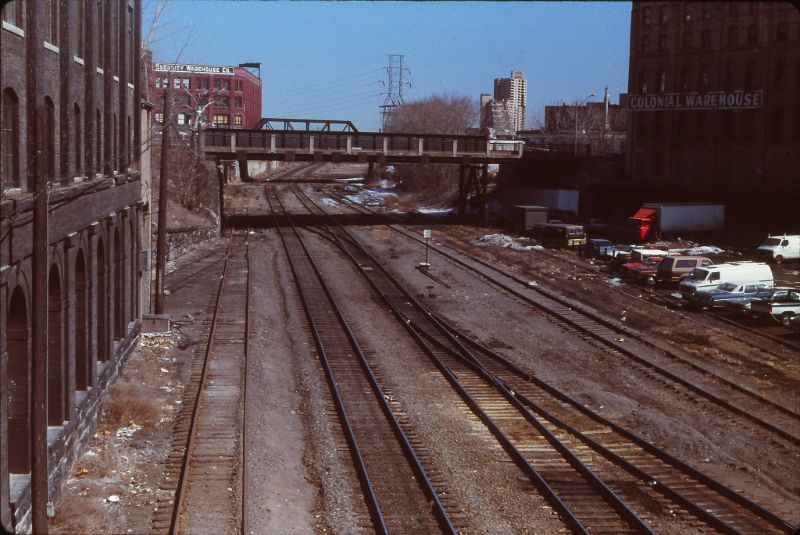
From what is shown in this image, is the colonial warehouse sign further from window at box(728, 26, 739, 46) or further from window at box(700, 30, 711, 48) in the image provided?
window at box(700, 30, 711, 48)

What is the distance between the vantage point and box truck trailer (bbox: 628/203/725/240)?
55438 millimetres

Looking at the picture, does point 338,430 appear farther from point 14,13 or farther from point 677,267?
point 677,267

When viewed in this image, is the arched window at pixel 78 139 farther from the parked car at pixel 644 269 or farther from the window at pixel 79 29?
the parked car at pixel 644 269

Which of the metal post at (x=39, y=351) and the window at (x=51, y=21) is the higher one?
the window at (x=51, y=21)

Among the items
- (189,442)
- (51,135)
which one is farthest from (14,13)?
(189,442)

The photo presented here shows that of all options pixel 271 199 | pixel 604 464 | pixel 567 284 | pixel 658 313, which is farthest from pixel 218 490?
pixel 271 199

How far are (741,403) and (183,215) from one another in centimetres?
4307

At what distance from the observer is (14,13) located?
13.3 metres

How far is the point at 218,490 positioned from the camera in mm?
15555

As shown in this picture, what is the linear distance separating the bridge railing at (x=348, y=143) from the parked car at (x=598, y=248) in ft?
62.4

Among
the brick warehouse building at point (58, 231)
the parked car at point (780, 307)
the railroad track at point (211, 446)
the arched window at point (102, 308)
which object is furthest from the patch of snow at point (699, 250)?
the arched window at point (102, 308)

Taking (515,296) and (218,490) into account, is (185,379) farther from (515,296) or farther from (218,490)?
(515,296)

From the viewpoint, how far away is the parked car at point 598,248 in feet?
164

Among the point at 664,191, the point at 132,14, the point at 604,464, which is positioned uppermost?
the point at 132,14
